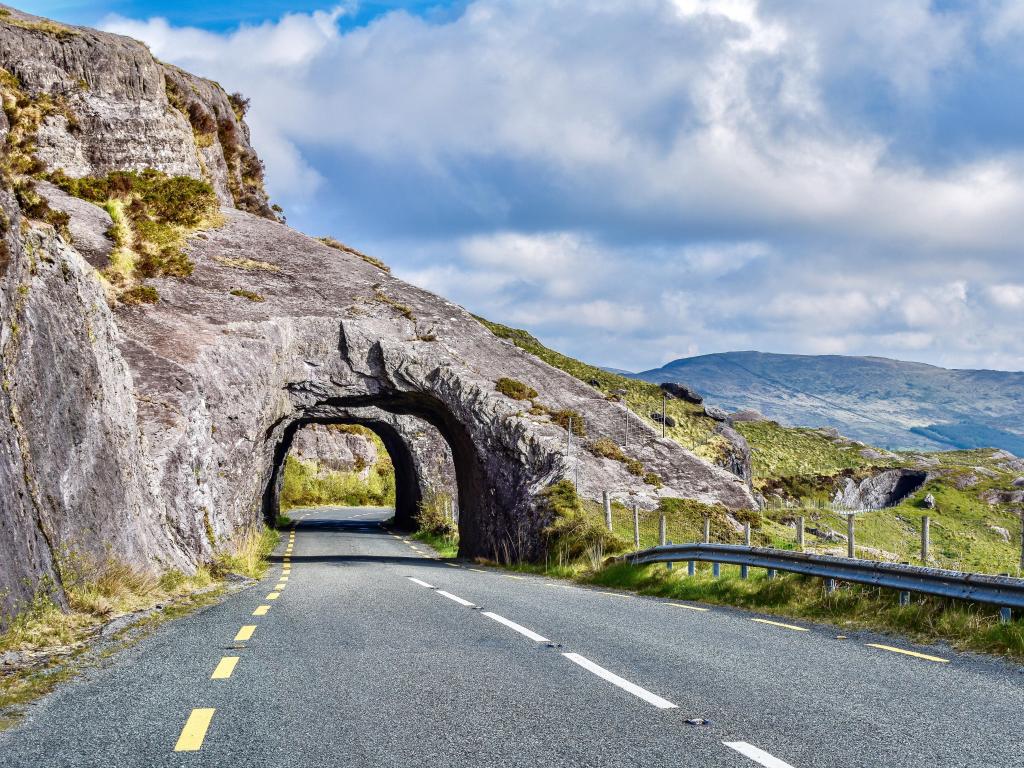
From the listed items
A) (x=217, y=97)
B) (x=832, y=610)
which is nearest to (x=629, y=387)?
(x=217, y=97)

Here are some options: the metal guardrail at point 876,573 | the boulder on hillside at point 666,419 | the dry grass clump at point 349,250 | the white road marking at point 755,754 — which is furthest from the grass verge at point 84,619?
the boulder on hillside at point 666,419

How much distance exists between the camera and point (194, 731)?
571 cm

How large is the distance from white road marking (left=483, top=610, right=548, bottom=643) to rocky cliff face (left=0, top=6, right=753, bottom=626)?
5.43m

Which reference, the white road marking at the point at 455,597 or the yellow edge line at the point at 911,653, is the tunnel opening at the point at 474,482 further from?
the yellow edge line at the point at 911,653

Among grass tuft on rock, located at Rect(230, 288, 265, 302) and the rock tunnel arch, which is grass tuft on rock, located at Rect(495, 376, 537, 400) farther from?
grass tuft on rock, located at Rect(230, 288, 265, 302)

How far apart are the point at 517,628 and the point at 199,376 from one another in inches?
588

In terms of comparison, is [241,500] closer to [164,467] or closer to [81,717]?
[164,467]

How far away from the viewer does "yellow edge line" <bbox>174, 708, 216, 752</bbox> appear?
5355 millimetres

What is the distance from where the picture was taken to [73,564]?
12.2 meters

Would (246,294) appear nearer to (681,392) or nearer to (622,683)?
(622,683)

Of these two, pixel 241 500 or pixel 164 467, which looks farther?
pixel 241 500

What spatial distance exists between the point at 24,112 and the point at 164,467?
2145 cm

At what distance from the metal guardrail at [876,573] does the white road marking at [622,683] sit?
4734 millimetres

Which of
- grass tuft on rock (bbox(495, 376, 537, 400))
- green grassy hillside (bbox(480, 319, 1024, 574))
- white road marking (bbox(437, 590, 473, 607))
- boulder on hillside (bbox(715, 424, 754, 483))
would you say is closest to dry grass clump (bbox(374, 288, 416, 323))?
grass tuft on rock (bbox(495, 376, 537, 400))
